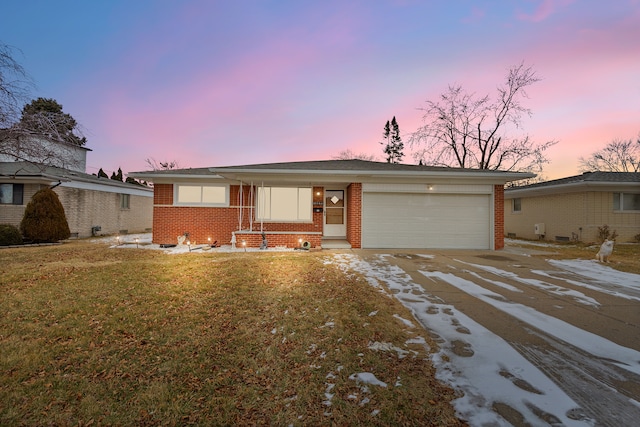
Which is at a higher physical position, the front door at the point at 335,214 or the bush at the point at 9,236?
the front door at the point at 335,214

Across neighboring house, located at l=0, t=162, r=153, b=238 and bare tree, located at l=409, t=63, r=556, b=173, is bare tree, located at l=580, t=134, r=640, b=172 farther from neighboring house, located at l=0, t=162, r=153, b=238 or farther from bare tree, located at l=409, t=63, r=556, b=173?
neighboring house, located at l=0, t=162, r=153, b=238

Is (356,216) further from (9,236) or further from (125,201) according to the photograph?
(125,201)

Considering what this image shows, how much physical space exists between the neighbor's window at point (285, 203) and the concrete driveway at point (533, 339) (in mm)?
5318

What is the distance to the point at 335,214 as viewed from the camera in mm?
12031

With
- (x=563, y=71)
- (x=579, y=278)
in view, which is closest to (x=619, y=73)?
(x=563, y=71)

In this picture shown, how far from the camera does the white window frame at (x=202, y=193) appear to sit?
11.4 metres

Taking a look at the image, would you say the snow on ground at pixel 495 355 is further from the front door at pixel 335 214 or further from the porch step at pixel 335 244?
the front door at pixel 335 214

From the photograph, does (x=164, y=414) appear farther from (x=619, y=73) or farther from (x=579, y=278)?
(x=619, y=73)

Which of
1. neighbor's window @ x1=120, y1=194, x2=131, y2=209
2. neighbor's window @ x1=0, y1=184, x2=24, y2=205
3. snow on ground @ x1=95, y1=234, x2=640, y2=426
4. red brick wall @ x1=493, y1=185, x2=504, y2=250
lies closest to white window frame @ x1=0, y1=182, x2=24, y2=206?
neighbor's window @ x1=0, y1=184, x2=24, y2=205

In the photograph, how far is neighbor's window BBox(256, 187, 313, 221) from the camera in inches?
447

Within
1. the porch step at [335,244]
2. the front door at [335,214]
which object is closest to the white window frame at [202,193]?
the front door at [335,214]

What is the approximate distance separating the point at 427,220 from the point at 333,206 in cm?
398

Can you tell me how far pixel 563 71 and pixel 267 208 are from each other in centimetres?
1417

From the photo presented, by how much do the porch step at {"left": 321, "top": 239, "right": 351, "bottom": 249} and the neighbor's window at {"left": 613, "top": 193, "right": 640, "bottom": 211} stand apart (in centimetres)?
1427
